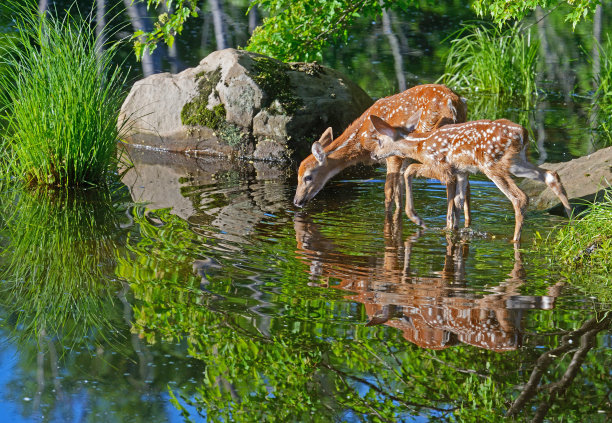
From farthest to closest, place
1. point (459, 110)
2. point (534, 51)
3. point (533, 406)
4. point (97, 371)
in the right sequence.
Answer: point (534, 51)
point (459, 110)
point (97, 371)
point (533, 406)

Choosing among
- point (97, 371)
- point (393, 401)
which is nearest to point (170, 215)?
point (97, 371)

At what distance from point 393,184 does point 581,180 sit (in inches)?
83.2

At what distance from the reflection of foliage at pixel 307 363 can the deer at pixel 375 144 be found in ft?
9.50

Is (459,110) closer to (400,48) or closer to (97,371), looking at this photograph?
(97,371)

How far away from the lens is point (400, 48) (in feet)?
76.8

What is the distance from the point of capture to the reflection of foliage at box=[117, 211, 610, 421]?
509 cm

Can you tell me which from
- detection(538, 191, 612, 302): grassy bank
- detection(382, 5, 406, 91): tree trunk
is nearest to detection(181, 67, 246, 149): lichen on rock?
detection(382, 5, 406, 91): tree trunk

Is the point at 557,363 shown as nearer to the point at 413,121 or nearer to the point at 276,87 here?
the point at 413,121

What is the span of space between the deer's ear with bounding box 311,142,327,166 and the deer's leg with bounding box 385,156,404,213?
73 cm

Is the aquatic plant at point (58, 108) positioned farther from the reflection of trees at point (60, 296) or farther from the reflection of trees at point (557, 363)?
the reflection of trees at point (557, 363)

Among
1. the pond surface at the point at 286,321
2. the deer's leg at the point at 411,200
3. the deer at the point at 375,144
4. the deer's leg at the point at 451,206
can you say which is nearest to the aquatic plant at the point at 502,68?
the deer at the point at 375,144

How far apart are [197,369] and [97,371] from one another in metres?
0.60

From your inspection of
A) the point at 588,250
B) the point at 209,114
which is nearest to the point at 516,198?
the point at 588,250

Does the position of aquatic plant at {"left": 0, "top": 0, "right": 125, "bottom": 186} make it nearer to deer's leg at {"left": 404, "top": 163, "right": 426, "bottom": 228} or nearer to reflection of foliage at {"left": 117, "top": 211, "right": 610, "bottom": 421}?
deer's leg at {"left": 404, "top": 163, "right": 426, "bottom": 228}
